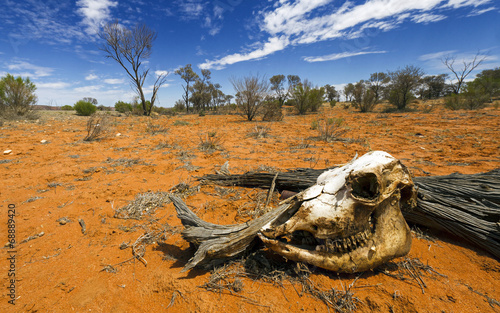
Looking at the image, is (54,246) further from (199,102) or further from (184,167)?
(199,102)

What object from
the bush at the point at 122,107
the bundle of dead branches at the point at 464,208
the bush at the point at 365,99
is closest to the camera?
the bundle of dead branches at the point at 464,208

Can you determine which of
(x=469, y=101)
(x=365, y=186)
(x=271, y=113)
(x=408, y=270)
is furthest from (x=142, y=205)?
(x=469, y=101)

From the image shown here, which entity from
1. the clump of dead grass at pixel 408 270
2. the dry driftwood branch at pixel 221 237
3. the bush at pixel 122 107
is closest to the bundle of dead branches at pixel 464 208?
the clump of dead grass at pixel 408 270

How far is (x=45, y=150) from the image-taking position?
6.72 metres

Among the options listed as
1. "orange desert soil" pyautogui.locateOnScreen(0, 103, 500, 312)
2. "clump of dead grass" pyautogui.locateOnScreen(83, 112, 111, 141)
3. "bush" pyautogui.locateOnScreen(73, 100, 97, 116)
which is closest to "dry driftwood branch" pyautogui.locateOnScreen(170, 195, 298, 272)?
"orange desert soil" pyautogui.locateOnScreen(0, 103, 500, 312)

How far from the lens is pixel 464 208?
85.6 inches

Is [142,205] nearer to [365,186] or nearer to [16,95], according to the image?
[365,186]

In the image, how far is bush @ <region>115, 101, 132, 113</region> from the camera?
87.2ft

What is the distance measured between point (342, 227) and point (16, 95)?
21.7 m

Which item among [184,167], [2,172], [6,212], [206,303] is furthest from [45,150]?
[206,303]

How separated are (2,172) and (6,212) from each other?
8.69 ft

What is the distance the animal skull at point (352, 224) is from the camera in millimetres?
1739

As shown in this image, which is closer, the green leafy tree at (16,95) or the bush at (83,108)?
the green leafy tree at (16,95)

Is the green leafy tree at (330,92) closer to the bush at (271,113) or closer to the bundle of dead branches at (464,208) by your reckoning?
the bush at (271,113)
